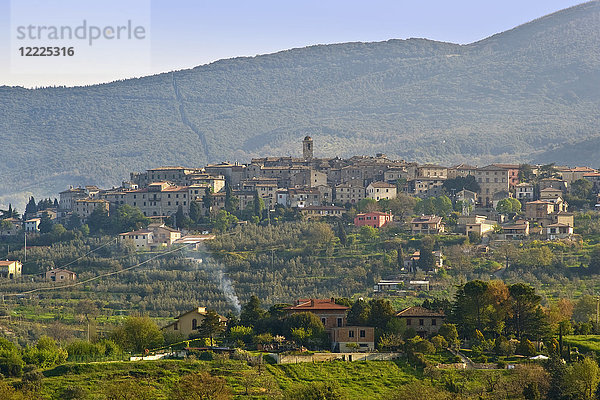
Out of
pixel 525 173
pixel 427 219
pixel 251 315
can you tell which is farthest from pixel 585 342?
pixel 525 173

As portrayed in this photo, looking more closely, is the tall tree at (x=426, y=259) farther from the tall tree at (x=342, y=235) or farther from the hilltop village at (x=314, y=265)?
the tall tree at (x=342, y=235)

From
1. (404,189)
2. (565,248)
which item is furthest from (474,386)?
(404,189)

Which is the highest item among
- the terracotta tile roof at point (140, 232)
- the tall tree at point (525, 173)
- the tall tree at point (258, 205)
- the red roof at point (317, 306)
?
the tall tree at point (525, 173)

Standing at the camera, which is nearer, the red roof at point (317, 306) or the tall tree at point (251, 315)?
the tall tree at point (251, 315)

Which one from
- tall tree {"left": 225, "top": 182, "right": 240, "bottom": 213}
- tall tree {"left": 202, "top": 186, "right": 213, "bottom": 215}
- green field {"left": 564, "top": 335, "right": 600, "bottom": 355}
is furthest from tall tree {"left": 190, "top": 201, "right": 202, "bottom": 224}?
green field {"left": 564, "top": 335, "right": 600, "bottom": 355}

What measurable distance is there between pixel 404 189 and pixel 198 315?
54787mm

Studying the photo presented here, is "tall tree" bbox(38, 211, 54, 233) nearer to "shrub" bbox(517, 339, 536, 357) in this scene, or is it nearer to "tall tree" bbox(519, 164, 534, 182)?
"tall tree" bbox(519, 164, 534, 182)

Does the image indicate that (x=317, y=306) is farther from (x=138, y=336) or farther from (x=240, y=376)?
(x=240, y=376)

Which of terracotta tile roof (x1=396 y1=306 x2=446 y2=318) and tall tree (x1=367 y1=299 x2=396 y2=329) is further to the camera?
terracotta tile roof (x1=396 y1=306 x2=446 y2=318)

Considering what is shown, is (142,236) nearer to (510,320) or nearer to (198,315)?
(198,315)

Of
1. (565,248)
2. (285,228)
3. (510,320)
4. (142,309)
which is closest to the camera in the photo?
(510,320)

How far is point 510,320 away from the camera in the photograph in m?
65.2

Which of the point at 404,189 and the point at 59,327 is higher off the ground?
the point at 404,189

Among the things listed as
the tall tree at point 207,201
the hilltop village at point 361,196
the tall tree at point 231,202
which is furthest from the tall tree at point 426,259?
the tall tree at point 207,201
